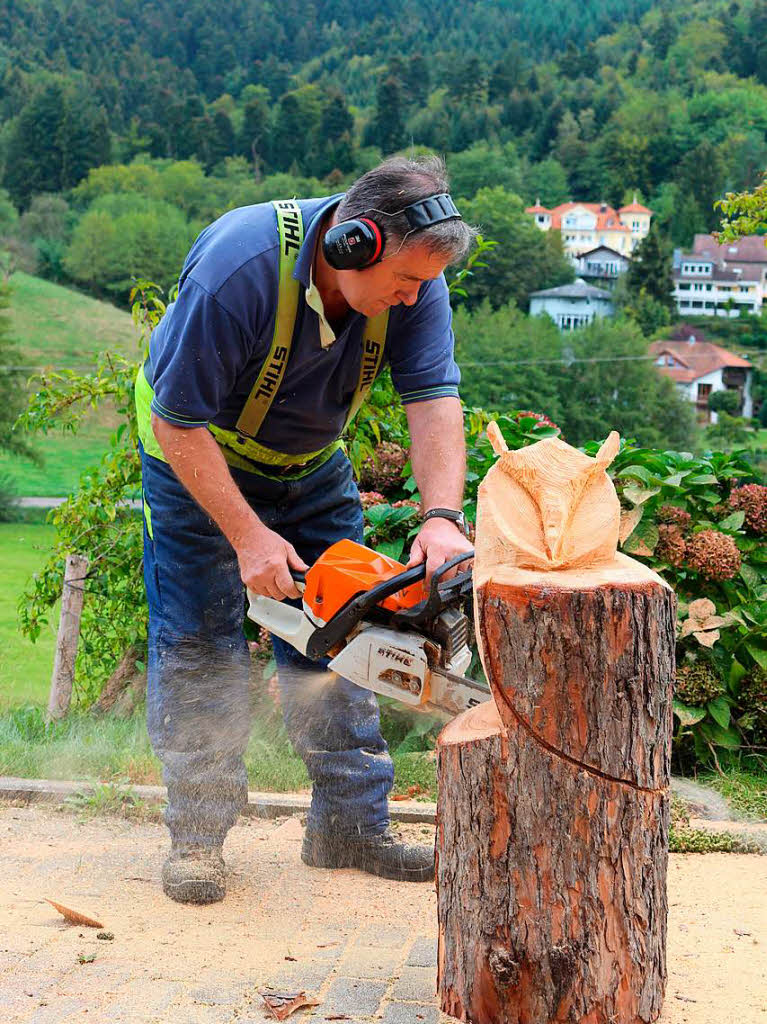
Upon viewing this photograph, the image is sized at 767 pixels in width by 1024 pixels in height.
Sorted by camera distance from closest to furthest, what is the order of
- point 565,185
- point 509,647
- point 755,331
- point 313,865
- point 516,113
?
point 509,647 → point 313,865 → point 755,331 → point 565,185 → point 516,113

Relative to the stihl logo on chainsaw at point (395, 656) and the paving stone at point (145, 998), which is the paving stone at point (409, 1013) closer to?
the paving stone at point (145, 998)

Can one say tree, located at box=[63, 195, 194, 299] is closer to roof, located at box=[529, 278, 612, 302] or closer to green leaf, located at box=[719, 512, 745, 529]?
roof, located at box=[529, 278, 612, 302]

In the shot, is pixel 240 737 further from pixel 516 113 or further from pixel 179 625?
pixel 516 113

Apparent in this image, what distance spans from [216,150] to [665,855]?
70821 millimetres

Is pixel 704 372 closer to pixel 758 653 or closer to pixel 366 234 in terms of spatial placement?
pixel 758 653

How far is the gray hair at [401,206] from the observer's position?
2.22 m

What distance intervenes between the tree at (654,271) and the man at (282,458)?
5591 centimetres

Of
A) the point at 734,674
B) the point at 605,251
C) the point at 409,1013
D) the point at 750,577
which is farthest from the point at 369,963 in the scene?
the point at 605,251

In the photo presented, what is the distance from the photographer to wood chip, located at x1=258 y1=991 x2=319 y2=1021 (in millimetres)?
2086

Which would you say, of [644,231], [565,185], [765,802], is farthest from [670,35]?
[765,802]

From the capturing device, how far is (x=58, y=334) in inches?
1724

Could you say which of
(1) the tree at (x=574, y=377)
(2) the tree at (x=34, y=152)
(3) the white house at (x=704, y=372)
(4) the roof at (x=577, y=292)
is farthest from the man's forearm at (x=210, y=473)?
(2) the tree at (x=34, y=152)

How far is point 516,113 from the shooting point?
74.4 meters

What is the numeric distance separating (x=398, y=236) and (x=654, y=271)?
57.4 metres
